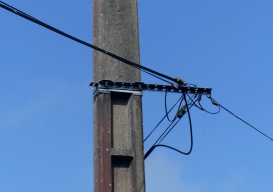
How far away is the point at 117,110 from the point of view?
8.00 metres

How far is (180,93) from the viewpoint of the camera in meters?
8.45

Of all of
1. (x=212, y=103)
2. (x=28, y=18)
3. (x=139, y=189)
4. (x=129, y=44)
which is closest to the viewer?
(x=28, y=18)

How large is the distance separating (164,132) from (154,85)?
1.06 metres

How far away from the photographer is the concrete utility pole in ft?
24.8

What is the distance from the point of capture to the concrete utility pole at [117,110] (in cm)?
757

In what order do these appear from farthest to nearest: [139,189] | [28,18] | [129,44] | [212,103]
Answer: [212,103] → [129,44] → [139,189] → [28,18]

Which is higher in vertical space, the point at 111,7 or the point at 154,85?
the point at 111,7

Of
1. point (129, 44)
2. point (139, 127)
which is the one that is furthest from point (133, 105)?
point (129, 44)

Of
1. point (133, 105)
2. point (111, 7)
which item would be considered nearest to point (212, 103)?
point (133, 105)

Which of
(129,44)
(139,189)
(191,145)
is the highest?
(129,44)

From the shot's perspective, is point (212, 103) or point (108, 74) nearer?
point (108, 74)

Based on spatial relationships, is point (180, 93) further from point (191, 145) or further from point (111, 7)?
point (111, 7)

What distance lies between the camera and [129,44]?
8.10 metres

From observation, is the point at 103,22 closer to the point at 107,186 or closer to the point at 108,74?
the point at 108,74
